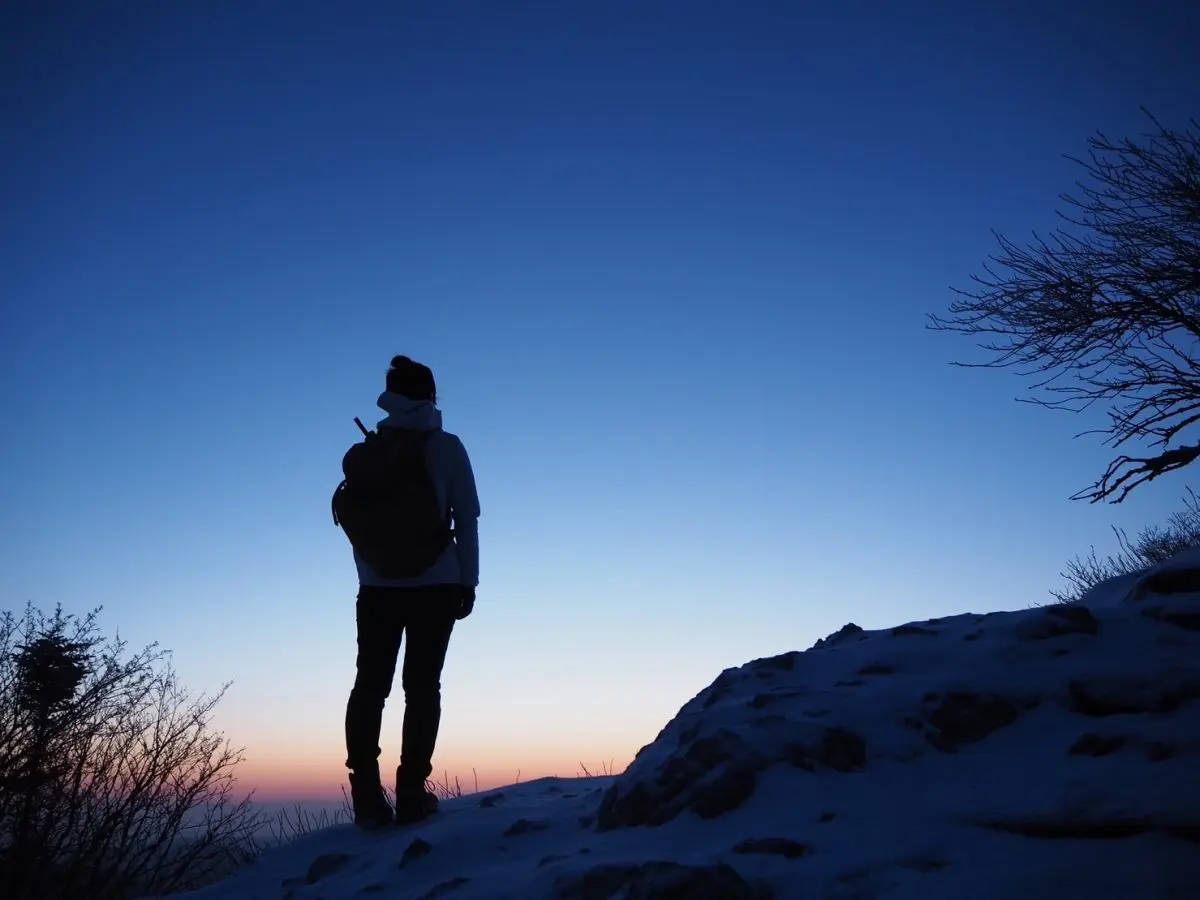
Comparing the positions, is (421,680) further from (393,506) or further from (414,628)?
(393,506)

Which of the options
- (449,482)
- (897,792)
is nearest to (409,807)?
(449,482)

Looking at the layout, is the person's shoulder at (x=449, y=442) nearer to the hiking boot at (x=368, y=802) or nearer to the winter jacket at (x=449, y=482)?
the winter jacket at (x=449, y=482)

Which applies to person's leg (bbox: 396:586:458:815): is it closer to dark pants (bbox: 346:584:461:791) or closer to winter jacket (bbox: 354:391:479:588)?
dark pants (bbox: 346:584:461:791)

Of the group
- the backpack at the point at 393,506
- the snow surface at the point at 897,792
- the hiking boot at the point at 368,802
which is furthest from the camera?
the hiking boot at the point at 368,802

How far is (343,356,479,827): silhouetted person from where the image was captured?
4.00 m

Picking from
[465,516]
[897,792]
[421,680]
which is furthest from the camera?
[465,516]

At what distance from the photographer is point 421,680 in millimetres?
3977

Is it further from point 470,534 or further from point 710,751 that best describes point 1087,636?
point 470,534

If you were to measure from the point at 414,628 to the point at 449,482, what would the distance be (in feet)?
2.50

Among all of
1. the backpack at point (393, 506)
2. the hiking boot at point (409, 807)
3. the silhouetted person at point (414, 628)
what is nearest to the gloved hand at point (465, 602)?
the silhouetted person at point (414, 628)

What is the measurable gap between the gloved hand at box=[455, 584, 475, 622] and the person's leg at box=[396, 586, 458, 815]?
0.07 meters

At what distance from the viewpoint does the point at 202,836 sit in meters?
5.70

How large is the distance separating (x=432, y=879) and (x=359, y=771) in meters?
1.17

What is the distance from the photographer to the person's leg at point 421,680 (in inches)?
157
